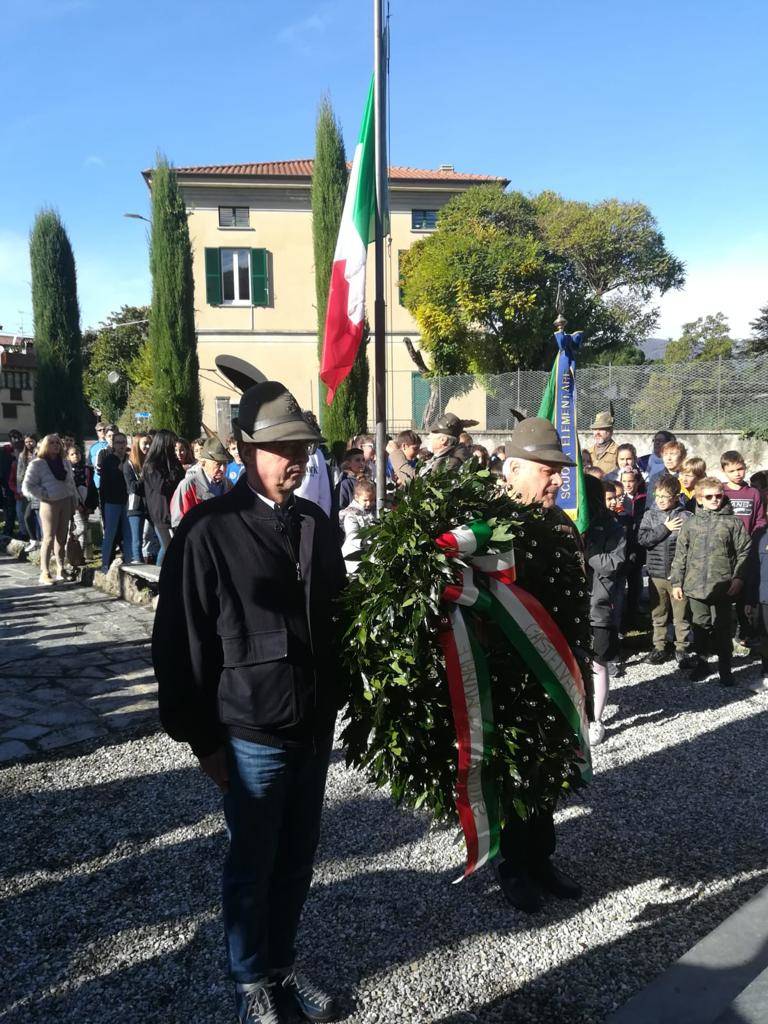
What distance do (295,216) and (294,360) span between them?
5.36 metres

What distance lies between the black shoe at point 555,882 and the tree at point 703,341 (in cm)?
2965

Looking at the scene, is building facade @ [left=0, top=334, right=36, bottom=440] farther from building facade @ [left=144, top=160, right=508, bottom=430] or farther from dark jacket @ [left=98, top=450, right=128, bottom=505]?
dark jacket @ [left=98, top=450, right=128, bottom=505]

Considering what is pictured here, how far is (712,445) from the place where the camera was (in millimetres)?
16516

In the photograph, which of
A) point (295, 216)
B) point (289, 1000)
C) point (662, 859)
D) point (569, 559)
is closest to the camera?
point (289, 1000)

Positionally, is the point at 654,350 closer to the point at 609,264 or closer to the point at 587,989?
the point at 609,264

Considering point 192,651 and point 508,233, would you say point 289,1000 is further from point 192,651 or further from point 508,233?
point 508,233

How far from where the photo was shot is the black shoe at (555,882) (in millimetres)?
3309

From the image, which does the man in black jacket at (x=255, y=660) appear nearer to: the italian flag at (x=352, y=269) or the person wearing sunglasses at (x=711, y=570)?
the italian flag at (x=352, y=269)

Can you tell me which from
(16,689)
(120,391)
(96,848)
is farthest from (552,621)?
(120,391)

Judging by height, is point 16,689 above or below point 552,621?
below

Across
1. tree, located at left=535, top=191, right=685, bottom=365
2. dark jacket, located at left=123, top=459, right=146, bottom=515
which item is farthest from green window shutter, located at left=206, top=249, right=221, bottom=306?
dark jacket, located at left=123, top=459, right=146, bottom=515

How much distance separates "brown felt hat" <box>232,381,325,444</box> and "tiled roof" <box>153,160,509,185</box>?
27263mm

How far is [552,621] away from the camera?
2.76 m

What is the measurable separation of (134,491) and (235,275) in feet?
68.0
